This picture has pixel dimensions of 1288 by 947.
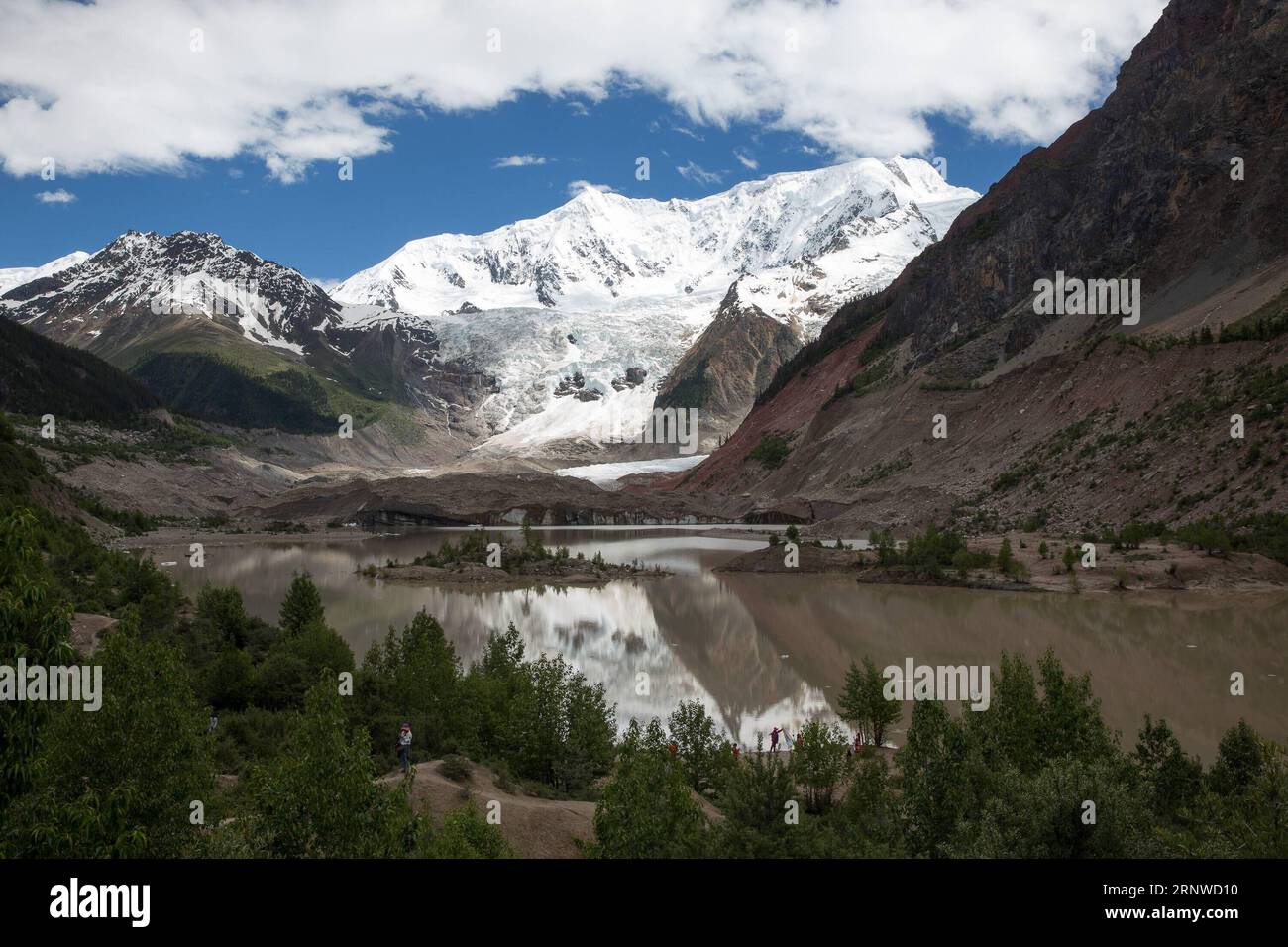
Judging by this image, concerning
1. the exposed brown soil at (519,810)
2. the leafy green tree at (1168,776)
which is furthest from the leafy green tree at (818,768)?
the leafy green tree at (1168,776)

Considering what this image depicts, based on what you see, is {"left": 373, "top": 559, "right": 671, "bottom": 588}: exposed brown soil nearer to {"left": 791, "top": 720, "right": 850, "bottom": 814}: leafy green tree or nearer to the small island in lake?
the small island in lake

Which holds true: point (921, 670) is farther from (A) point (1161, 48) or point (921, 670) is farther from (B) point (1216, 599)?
(A) point (1161, 48)

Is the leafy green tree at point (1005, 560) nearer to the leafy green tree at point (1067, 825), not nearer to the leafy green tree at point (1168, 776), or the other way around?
the leafy green tree at point (1168, 776)

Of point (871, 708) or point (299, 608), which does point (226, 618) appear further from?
point (871, 708)

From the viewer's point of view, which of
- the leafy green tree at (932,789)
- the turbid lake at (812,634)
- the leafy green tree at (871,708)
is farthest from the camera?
the turbid lake at (812,634)

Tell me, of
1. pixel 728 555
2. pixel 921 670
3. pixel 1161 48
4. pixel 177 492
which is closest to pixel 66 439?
pixel 177 492
